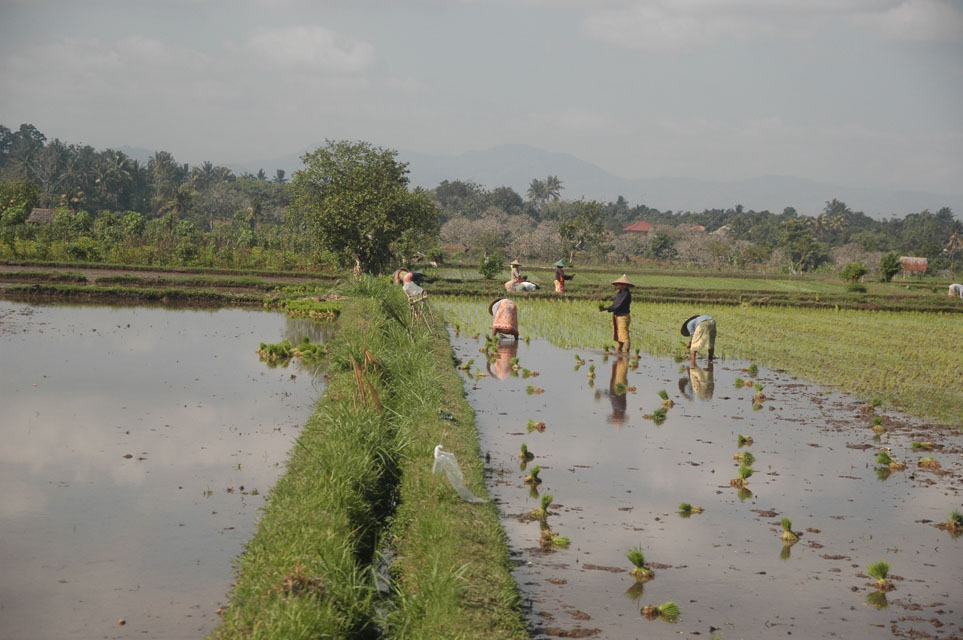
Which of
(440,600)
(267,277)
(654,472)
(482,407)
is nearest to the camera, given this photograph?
(440,600)

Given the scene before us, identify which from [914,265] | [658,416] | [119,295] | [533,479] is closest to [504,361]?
[658,416]

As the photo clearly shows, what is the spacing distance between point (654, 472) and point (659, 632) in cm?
345

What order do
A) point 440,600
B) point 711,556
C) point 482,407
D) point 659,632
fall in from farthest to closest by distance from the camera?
point 482,407
point 711,556
point 659,632
point 440,600

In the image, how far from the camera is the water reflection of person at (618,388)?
11384 mm

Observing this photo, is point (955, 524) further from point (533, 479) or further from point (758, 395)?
point (758, 395)

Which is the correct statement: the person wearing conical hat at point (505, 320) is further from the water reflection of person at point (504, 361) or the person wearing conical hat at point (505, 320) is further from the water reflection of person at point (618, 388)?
the water reflection of person at point (618, 388)

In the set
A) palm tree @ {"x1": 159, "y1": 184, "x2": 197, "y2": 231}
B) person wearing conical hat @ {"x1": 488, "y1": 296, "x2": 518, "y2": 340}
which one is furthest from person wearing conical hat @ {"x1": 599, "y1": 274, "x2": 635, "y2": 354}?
palm tree @ {"x1": 159, "y1": 184, "x2": 197, "y2": 231}

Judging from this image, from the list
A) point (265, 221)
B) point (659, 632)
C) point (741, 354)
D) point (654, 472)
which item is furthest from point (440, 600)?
point (265, 221)

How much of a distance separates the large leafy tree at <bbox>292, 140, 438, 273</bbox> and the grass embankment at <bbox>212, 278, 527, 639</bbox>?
16576mm

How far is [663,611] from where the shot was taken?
18.7 ft

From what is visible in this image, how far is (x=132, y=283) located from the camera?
24.0m

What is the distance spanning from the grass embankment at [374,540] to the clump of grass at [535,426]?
748 mm

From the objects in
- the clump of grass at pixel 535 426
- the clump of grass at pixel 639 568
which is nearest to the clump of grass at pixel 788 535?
the clump of grass at pixel 639 568

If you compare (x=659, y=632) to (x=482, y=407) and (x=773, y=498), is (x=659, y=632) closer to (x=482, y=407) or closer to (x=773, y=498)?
(x=773, y=498)
